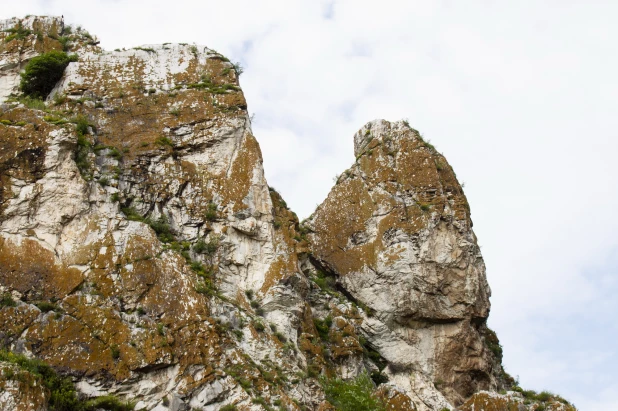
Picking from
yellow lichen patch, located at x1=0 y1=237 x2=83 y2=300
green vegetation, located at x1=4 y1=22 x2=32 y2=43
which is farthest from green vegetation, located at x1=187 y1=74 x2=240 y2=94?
yellow lichen patch, located at x1=0 y1=237 x2=83 y2=300

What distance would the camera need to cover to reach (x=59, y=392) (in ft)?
86.7

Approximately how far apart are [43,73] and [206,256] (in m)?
14.0

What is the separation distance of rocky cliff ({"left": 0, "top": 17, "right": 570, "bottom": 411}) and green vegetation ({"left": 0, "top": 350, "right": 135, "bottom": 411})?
0.34m

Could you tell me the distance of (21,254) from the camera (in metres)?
30.3

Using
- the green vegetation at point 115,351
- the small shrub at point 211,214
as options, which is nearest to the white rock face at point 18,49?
the small shrub at point 211,214

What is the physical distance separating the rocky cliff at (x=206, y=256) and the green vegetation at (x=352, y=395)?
5.7 inches

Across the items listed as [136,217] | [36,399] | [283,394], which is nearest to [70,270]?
[136,217]

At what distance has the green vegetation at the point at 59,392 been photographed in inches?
1022

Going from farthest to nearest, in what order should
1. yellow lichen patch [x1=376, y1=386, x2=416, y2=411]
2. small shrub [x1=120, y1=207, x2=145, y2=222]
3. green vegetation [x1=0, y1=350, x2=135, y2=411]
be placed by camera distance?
small shrub [x1=120, y1=207, x2=145, y2=222], yellow lichen patch [x1=376, y1=386, x2=416, y2=411], green vegetation [x1=0, y1=350, x2=135, y2=411]

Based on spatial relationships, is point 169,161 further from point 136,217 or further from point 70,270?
point 70,270

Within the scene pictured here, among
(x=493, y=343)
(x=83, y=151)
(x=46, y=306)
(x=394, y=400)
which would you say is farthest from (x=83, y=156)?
(x=493, y=343)

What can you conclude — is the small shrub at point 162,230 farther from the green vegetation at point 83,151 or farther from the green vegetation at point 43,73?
the green vegetation at point 43,73

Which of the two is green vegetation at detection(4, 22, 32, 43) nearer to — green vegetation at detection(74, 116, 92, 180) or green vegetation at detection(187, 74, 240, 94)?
green vegetation at detection(74, 116, 92, 180)

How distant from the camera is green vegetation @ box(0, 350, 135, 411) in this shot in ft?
85.1
